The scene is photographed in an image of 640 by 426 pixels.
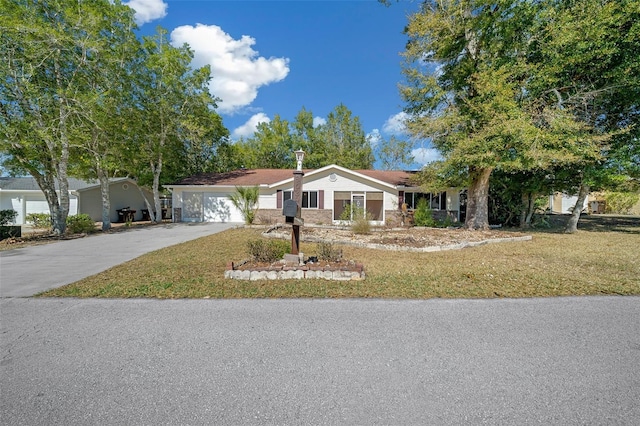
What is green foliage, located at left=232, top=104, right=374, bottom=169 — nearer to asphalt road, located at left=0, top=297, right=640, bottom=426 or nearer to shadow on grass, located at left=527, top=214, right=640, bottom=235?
shadow on grass, located at left=527, top=214, right=640, bottom=235

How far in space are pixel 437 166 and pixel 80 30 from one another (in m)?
17.3

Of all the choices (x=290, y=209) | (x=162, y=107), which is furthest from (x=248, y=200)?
(x=290, y=209)

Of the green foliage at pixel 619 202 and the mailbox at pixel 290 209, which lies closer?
the mailbox at pixel 290 209

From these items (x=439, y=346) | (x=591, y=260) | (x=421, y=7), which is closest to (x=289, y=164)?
(x=421, y=7)

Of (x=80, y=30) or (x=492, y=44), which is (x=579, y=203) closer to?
(x=492, y=44)

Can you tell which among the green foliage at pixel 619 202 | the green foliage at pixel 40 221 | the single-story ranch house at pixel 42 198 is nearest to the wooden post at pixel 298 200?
the green foliage at pixel 40 221

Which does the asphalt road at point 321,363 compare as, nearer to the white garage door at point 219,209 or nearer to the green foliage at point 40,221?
the white garage door at point 219,209

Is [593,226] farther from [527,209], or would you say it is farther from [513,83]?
[513,83]

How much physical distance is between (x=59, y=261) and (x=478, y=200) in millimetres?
15958

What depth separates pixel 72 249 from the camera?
9.09m

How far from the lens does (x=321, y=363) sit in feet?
8.79

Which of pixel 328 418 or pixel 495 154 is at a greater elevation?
pixel 495 154

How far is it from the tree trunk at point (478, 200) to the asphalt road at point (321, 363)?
1004 centimetres

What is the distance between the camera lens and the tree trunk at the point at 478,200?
13.2 metres
